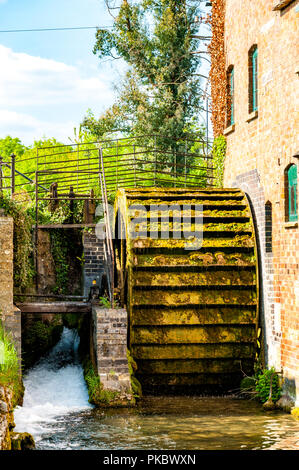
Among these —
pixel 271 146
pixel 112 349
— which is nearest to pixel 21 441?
pixel 112 349

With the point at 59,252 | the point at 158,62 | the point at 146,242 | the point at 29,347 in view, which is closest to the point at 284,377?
the point at 146,242

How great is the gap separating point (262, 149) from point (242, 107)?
55.2 inches

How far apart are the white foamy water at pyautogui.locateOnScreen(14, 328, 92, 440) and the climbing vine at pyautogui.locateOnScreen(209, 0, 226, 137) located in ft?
16.2

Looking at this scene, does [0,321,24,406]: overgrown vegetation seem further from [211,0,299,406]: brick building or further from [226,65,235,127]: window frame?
[226,65,235,127]: window frame

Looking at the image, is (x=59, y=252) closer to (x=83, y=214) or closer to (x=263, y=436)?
(x=83, y=214)

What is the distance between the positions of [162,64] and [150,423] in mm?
13675

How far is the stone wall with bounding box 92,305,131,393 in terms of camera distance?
9169 mm

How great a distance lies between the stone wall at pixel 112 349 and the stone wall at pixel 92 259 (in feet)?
16.3

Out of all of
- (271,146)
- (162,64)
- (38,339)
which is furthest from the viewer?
(162,64)

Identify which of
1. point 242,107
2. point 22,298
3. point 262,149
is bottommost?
point 22,298

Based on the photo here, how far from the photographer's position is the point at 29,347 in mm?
13016

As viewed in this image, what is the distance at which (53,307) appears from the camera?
1105 centimetres

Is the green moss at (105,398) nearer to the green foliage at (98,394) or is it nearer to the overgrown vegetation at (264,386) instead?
the green foliage at (98,394)

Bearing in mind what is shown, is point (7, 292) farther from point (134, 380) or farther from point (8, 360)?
point (134, 380)
